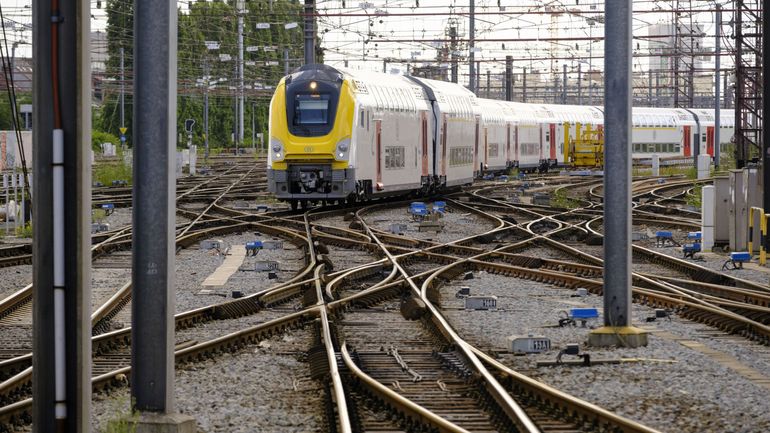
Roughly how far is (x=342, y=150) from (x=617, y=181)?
17.0 meters

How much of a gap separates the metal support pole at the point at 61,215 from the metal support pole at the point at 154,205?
4.62 ft

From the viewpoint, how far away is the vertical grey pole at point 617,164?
11461mm

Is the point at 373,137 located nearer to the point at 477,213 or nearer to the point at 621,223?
the point at 477,213

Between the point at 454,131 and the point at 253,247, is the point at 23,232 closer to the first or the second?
the point at 253,247

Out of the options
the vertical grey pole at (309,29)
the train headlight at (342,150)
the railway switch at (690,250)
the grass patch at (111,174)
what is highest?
the vertical grey pole at (309,29)

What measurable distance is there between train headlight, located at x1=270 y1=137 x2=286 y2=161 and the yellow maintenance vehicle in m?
37.0

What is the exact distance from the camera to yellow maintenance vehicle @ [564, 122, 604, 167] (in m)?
64.2

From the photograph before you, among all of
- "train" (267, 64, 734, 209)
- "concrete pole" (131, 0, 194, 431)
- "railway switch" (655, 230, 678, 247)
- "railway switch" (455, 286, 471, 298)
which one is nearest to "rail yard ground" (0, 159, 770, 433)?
"railway switch" (655, 230, 678, 247)

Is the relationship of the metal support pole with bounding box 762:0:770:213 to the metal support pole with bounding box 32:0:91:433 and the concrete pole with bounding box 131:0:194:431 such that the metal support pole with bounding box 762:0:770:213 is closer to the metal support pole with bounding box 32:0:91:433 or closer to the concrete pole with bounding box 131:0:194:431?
the concrete pole with bounding box 131:0:194:431

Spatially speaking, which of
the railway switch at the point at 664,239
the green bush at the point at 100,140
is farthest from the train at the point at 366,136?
the green bush at the point at 100,140

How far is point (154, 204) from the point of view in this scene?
732 cm

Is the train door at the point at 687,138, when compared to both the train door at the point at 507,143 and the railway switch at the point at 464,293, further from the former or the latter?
the railway switch at the point at 464,293

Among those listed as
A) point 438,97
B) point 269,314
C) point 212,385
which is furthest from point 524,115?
point 212,385

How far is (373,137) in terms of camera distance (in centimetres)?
3008
